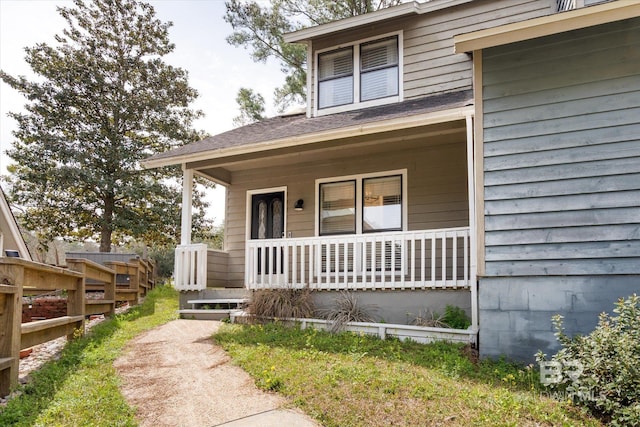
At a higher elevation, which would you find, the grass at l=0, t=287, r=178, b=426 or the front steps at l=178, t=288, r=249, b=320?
the front steps at l=178, t=288, r=249, b=320

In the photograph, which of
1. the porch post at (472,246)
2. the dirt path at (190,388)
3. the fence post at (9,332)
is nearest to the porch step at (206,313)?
the dirt path at (190,388)

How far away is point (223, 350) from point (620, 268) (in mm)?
4340

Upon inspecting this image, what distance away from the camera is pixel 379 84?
30.4 feet

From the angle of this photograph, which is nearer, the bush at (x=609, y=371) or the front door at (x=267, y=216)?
the bush at (x=609, y=371)

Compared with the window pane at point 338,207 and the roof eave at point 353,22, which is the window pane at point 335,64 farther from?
the window pane at point 338,207

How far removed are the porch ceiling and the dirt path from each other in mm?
3434

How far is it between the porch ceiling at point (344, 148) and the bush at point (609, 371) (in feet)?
12.2

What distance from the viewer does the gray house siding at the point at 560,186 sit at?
488cm

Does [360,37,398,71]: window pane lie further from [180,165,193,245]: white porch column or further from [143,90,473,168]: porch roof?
[180,165,193,245]: white porch column

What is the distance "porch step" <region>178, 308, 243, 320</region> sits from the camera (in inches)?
312

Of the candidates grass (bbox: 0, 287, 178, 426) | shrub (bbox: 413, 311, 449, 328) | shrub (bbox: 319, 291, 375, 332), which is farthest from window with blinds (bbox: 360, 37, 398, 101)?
grass (bbox: 0, 287, 178, 426)

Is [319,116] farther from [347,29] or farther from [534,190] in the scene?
[534,190]

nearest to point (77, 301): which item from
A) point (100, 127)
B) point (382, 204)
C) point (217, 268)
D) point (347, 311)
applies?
point (217, 268)

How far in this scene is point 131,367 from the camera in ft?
16.7
